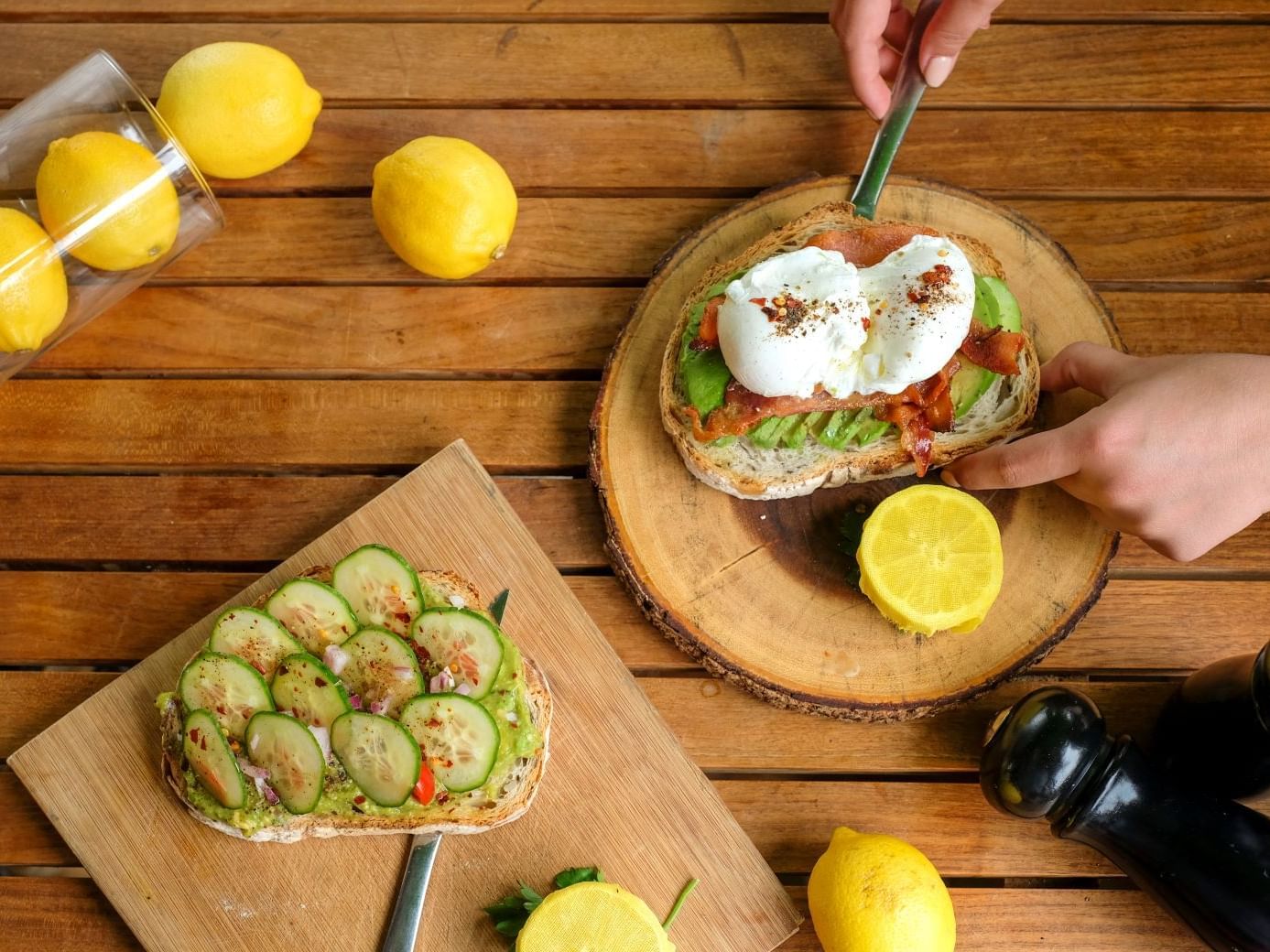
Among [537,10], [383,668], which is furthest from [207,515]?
[537,10]

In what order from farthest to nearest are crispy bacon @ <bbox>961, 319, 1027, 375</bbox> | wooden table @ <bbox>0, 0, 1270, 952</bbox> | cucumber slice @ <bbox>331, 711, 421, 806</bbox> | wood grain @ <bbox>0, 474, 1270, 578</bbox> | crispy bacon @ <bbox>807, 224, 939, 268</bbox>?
wood grain @ <bbox>0, 474, 1270, 578</bbox>
wooden table @ <bbox>0, 0, 1270, 952</bbox>
crispy bacon @ <bbox>807, 224, 939, 268</bbox>
crispy bacon @ <bbox>961, 319, 1027, 375</bbox>
cucumber slice @ <bbox>331, 711, 421, 806</bbox>

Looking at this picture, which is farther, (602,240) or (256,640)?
(602,240)

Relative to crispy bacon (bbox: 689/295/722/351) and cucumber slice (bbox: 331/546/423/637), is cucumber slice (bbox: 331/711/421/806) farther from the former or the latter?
crispy bacon (bbox: 689/295/722/351)

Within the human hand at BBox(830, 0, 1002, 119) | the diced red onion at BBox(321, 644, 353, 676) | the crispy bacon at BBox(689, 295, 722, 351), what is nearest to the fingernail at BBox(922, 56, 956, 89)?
the human hand at BBox(830, 0, 1002, 119)

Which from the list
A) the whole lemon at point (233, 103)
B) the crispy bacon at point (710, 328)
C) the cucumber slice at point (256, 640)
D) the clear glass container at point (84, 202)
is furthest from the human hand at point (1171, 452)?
the clear glass container at point (84, 202)

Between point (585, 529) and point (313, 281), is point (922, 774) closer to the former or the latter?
point (585, 529)

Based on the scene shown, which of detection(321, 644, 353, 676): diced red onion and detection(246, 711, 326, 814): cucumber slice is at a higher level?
detection(321, 644, 353, 676): diced red onion

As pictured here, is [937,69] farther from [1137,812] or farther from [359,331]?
[1137,812]
